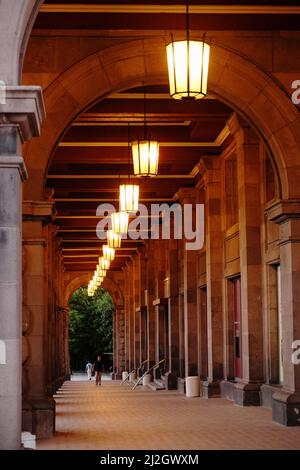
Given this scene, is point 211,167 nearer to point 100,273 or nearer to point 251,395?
point 251,395

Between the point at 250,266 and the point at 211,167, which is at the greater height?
the point at 211,167

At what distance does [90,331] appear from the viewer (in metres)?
78.4

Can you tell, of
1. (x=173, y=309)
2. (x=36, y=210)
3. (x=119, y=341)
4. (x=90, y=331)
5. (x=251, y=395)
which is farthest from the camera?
(x=90, y=331)

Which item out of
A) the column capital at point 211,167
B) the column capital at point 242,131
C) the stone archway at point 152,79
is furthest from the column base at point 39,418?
the column capital at point 211,167

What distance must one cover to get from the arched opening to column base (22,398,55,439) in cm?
6212

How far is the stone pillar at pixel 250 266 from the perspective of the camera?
20.2 m

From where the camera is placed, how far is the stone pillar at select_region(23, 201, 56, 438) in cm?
1455

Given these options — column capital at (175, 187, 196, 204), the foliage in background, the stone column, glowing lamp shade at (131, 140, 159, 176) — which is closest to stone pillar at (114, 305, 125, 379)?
the stone column

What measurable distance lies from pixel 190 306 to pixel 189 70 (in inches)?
682

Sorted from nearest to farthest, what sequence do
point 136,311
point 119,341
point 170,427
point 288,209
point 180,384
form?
point 288,209 < point 170,427 < point 180,384 < point 136,311 < point 119,341

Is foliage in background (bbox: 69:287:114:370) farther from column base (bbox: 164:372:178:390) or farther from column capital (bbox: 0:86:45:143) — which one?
column capital (bbox: 0:86:45:143)

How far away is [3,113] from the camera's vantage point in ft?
29.4

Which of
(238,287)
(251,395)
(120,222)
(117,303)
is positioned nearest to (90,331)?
(117,303)

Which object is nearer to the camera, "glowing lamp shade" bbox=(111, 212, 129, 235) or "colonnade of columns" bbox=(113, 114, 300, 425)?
"colonnade of columns" bbox=(113, 114, 300, 425)
